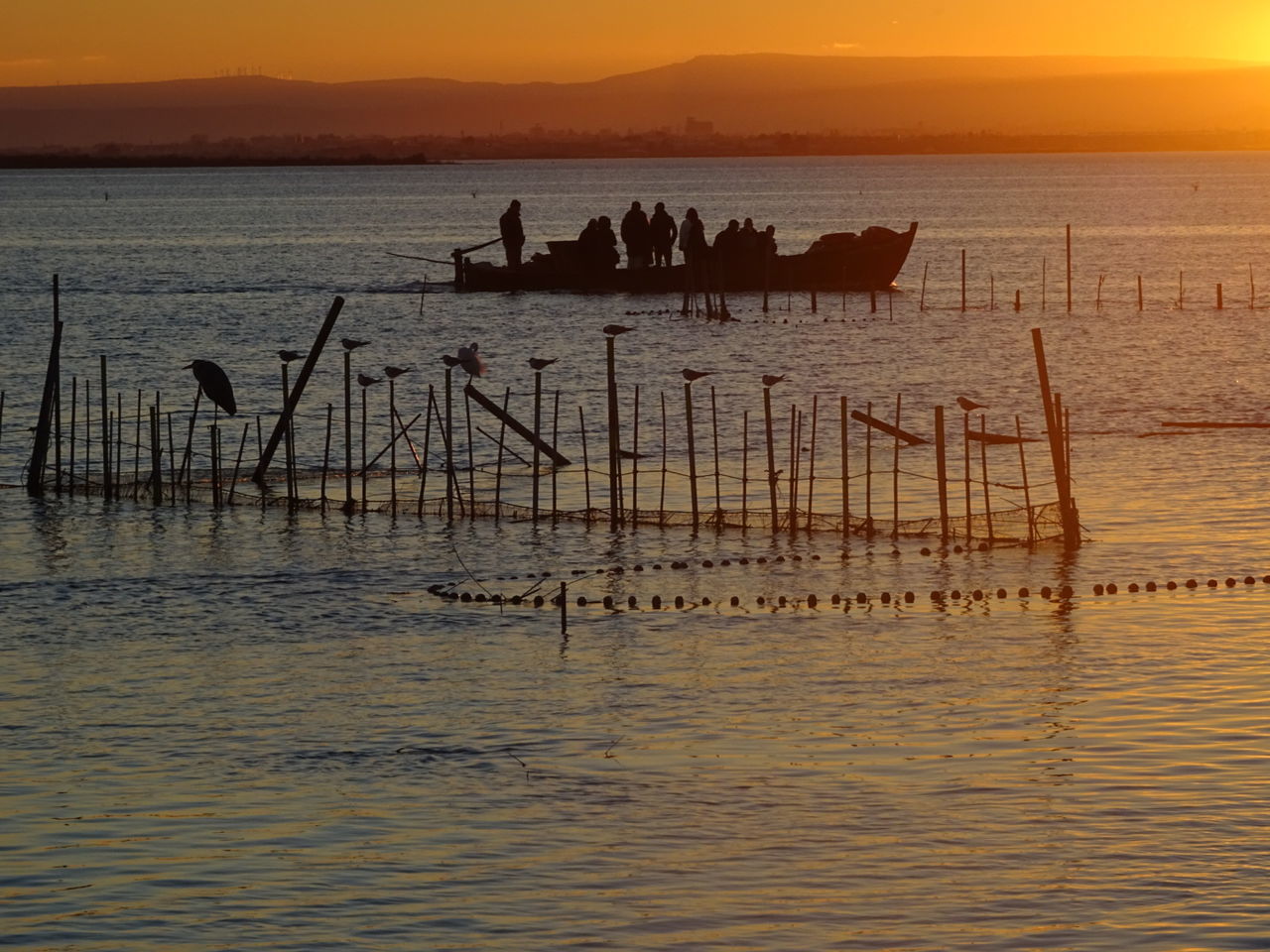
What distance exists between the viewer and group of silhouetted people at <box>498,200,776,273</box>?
4903 cm

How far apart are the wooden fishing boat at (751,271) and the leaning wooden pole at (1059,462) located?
109ft

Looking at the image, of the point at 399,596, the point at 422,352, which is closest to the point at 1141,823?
the point at 399,596

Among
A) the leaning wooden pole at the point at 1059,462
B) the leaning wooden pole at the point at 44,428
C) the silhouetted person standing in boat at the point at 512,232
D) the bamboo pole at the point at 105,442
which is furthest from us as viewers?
the silhouetted person standing in boat at the point at 512,232

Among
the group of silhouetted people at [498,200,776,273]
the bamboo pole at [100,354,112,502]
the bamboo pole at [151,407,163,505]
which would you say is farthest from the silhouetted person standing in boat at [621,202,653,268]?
the bamboo pole at [151,407,163,505]

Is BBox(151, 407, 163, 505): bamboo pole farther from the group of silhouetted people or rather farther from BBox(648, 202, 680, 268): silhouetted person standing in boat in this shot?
BBox(648, 202, 680, 268): silhouetted person standing in boat

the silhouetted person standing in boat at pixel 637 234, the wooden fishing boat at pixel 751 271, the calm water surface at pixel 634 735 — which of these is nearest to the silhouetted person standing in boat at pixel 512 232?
the wooden fishing boat at pixel 751 271

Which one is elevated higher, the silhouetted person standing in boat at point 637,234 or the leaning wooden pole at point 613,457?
the silhouetted person standing in boat at point 637,234

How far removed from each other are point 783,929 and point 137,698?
675cm

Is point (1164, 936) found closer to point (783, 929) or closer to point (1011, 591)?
point (783, 929)

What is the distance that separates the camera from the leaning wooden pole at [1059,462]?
59.0 feet

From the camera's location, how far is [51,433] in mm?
28781

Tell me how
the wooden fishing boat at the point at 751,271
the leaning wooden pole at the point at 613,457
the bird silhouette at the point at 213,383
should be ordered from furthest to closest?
the wooden fishing boat at the point at 751,271 → the bird silhouette at the point at 213,383 → the leaning wooden pole at the point at 613,457

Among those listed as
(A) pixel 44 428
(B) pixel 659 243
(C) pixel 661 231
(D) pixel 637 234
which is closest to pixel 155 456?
(A) pixel 44 428

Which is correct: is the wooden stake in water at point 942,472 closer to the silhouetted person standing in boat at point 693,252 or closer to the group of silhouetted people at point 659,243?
the silhouetted person standing in boat at point 693,252
